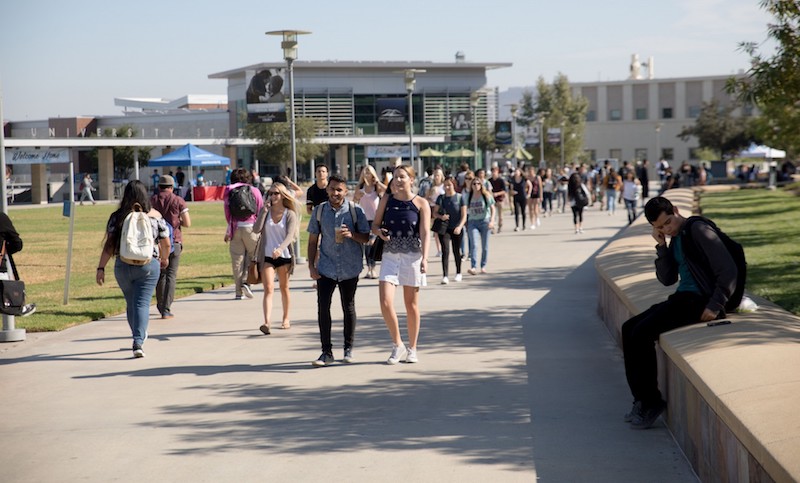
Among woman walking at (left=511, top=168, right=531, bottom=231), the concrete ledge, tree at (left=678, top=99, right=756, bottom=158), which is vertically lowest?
the concrete ledge

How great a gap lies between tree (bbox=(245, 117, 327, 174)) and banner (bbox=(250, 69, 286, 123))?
46394 mm

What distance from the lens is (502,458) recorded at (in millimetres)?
6805

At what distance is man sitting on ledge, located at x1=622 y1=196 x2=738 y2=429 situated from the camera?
7387 millimetres

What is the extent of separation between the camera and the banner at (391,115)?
90.9 m

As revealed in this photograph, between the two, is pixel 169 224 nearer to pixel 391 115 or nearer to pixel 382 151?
pixel 382 151

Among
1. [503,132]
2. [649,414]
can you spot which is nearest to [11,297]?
[649,414]

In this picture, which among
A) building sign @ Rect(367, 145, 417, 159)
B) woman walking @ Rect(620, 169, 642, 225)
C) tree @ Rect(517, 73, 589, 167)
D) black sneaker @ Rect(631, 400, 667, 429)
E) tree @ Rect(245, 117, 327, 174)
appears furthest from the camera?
tree @ Rect(517, 73, 589, 167)

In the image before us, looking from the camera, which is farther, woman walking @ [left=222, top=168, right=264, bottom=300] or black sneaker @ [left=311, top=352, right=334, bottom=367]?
woman walking @ [left=222, top=168, right=264, bottom=300]

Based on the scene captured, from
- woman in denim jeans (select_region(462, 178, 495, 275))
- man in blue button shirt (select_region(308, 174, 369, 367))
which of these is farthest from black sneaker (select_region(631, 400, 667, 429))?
woman in denim jeans (select_region(462, 178, 495, 275))

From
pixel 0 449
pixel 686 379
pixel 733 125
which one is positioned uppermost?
pixel 733 125

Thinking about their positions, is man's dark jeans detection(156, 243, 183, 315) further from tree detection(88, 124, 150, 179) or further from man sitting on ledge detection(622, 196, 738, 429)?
tree detection(88, 124, 150, 179)

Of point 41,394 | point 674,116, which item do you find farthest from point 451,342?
point 674,116

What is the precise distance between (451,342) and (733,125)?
8341 cm

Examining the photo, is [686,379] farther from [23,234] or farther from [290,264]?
[23,234]
